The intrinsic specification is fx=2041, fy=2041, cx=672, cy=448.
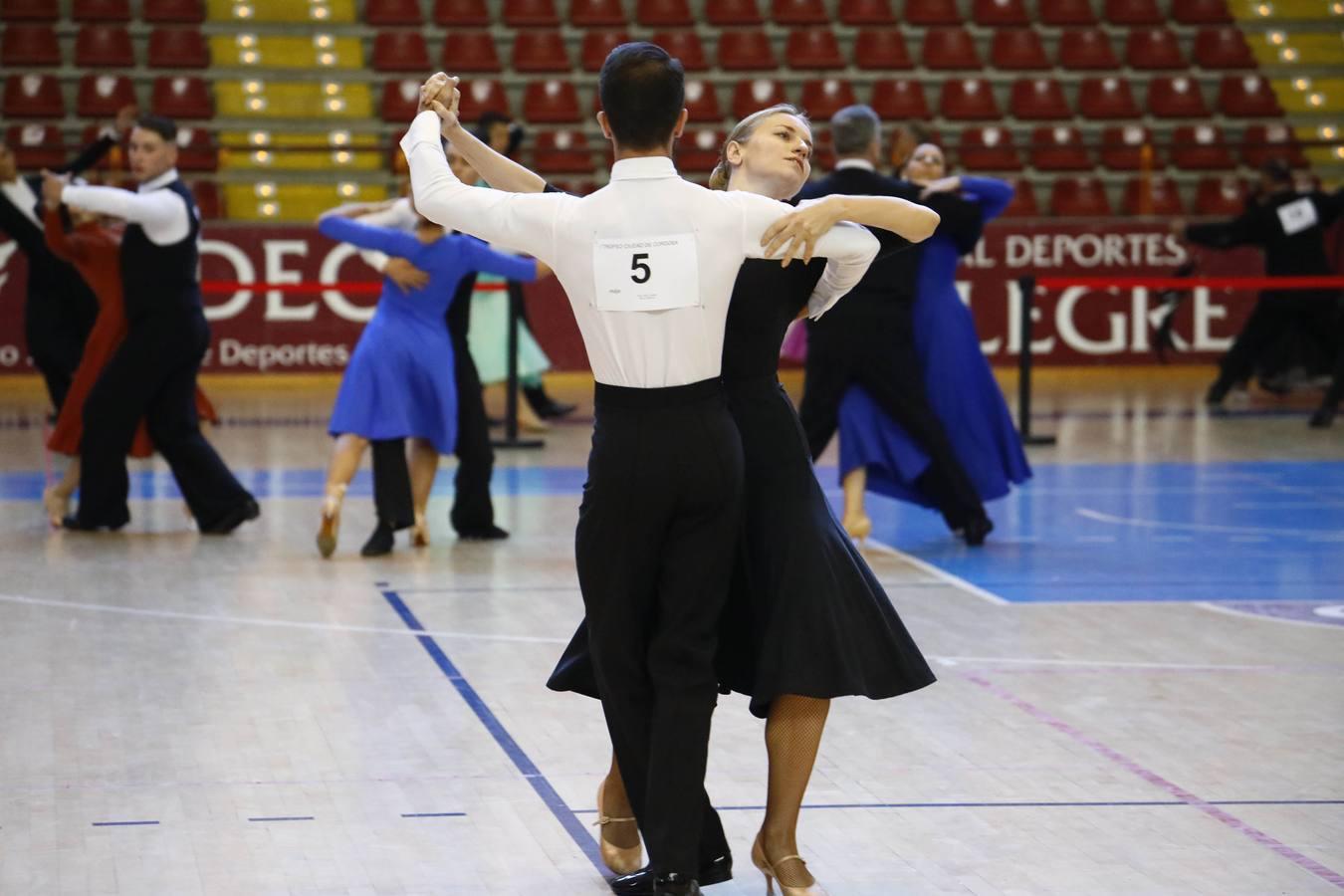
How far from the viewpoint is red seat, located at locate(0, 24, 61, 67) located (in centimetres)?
1842

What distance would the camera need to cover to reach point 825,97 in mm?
19141

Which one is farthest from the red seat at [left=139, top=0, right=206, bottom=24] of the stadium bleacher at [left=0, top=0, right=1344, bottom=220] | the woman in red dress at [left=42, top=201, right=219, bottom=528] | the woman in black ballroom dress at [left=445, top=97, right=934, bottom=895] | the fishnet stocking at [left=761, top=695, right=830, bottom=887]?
the fishnet stocking at [left=761, top=695, right=830, bottom=887]

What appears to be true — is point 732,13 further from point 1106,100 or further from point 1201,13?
point 1201,13

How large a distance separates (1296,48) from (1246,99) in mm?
1317

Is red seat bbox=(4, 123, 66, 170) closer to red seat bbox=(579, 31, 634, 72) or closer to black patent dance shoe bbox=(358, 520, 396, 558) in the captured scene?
red seat bbox=(579, 31, 634, 72)

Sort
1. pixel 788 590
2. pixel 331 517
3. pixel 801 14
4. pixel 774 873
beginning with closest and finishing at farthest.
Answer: pixel 788 590 → pixel 774 873 → pixel 331 517 → pixel 801 14

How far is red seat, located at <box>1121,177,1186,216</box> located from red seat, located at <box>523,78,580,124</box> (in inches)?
205

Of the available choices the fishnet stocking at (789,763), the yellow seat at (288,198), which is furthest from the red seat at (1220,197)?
the fishnet stocking at (789,763)

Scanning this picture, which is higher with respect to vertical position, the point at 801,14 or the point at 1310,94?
the point at 801,14

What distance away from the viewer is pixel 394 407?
8500mm

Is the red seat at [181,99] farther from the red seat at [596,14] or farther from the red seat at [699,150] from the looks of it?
the red seat at [699,150]

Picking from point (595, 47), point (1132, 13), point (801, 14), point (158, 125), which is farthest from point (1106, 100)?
point (158, 125)

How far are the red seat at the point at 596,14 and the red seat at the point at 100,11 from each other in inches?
165

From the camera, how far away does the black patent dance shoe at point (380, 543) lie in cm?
861
